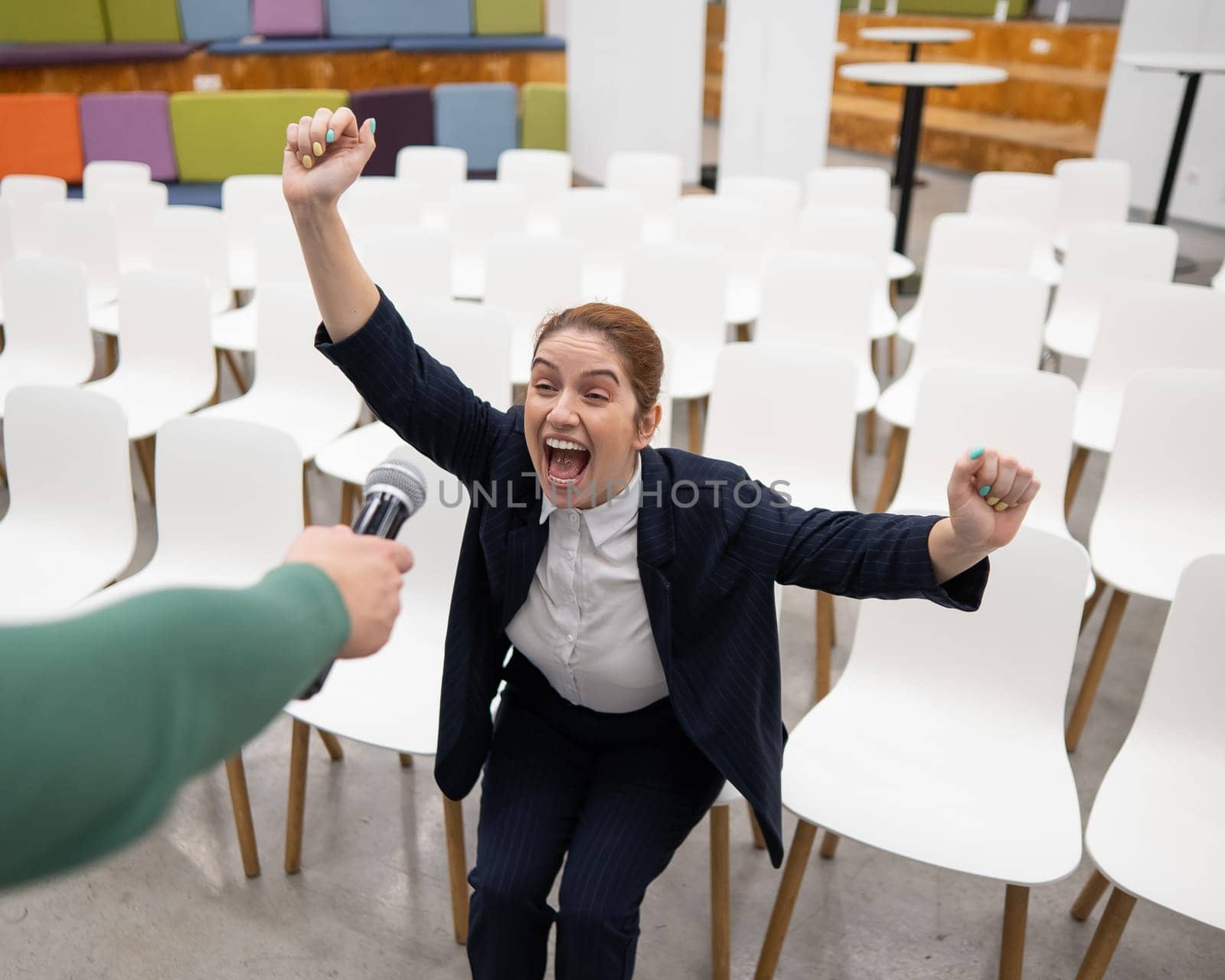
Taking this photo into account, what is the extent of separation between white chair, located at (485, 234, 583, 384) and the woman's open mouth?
2.20 meters

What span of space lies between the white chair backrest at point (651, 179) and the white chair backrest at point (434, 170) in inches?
33.9

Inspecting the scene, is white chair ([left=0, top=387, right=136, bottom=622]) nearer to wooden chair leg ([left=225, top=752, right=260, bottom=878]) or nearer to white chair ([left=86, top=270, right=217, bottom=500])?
wooden chair leg ([left=225, top=752, right=260, bottom=878])

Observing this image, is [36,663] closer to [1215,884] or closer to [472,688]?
[472,688]

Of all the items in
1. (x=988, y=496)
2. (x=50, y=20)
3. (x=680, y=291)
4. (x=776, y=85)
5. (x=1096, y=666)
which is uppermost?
(x=50, y=20)

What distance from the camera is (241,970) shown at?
2.08 metres

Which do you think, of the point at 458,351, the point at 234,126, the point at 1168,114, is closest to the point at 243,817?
the point at 458,351

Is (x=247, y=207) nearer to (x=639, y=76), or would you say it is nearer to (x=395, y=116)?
(x=395, y=116)

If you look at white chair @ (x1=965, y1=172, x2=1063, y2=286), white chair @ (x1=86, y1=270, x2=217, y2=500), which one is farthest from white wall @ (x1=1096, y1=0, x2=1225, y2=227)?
white chair @ (x1=86, y1=270, x2=217, y2=500)

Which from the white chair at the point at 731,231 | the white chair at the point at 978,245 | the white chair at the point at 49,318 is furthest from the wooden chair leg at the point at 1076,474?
the white chair at the point at 49,318

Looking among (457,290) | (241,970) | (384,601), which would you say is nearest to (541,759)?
(241,970)

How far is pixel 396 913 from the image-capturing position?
2.22m

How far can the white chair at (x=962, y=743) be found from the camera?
182 cm

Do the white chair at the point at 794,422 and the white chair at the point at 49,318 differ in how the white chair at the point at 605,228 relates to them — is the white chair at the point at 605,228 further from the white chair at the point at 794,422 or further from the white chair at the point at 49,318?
the white chair at the point at 49,318

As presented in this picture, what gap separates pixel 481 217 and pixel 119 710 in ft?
14.5
